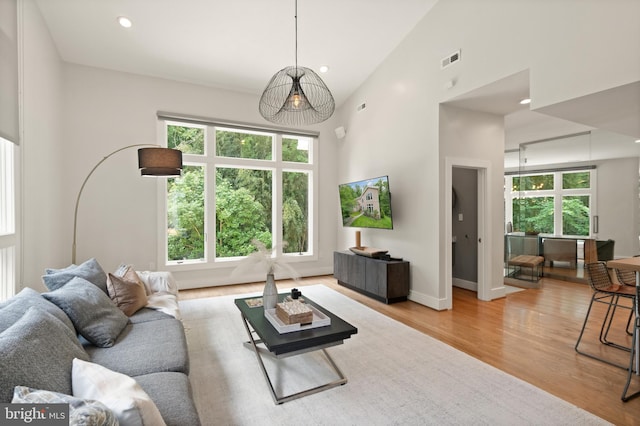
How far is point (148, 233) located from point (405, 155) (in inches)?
174

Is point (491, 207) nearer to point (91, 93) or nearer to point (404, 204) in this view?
point (404, 204)

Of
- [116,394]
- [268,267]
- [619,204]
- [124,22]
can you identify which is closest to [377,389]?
[268,267]

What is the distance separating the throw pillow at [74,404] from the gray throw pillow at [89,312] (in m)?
1.12

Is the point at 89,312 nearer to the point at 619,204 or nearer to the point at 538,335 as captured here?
the point at 538,335

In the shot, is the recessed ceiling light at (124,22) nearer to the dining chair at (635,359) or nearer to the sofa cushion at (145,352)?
the sofa cushion at (145,352)

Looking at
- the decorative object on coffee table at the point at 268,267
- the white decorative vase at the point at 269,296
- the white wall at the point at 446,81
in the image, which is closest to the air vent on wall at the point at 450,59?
the white wall at the point at 446,81

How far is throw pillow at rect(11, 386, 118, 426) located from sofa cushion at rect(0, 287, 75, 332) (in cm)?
74

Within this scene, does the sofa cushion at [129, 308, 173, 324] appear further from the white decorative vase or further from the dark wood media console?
the dark wood media console

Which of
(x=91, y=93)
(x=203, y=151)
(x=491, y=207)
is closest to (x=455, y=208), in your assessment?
(x=491, y=207)

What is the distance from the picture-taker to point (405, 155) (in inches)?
191

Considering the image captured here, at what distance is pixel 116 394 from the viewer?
1140 millimetres

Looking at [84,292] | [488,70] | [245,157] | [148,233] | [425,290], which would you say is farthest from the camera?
[245,157]

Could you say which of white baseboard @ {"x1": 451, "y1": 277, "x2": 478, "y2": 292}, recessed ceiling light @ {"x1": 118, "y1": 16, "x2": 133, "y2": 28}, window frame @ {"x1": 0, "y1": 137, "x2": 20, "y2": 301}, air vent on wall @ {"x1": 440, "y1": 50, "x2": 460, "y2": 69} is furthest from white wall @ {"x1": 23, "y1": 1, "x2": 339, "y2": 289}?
white baseboard @ {"x1": 451, "y1": 277, "x2": 478, "y2": 292}

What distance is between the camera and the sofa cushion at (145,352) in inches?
70.9
